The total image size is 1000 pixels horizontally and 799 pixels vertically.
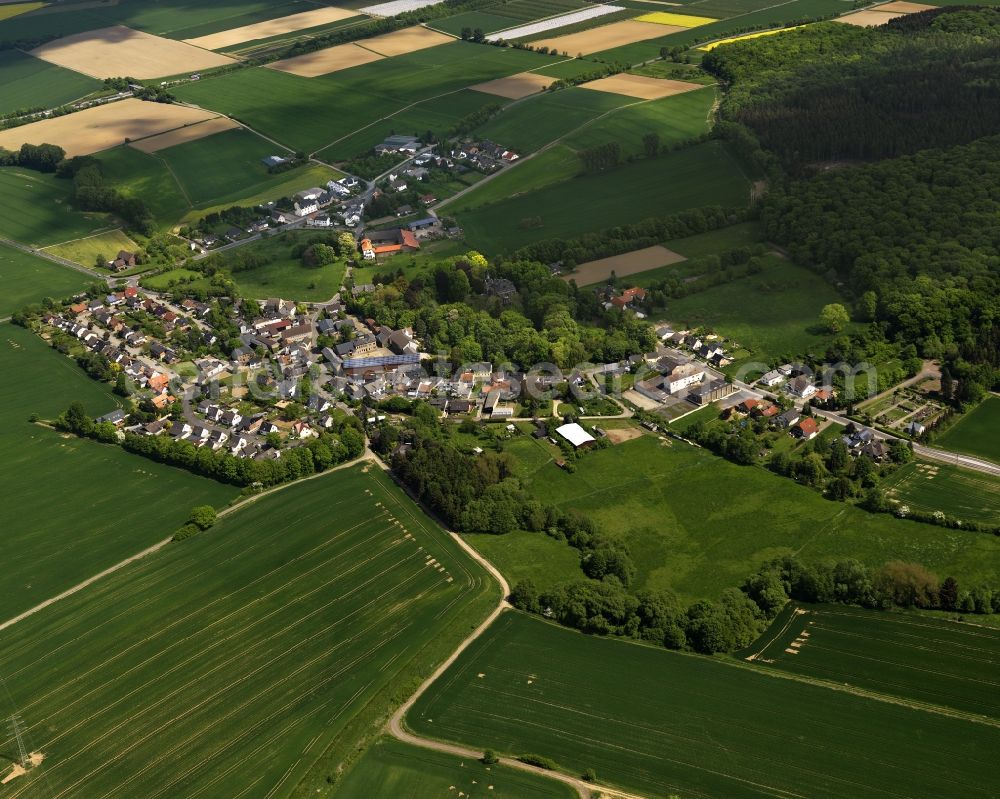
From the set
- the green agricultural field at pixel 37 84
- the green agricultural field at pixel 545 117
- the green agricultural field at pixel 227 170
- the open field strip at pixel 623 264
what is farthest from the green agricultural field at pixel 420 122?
the green agricultural field at pixel 37 84

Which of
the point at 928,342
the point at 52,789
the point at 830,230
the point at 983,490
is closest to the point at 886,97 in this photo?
the point at 830,230

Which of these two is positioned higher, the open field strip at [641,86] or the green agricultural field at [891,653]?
the open field strip at [641,86]

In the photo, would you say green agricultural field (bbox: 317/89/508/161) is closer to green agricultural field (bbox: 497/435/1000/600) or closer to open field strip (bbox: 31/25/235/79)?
open field strip (bbox: 31/25/235/79)

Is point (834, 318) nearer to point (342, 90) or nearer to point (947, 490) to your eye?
point (947, 490)

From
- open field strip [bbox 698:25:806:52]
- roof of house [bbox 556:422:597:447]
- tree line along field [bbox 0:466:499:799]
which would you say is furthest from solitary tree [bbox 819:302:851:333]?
open field strip [bbox 698:25:806:52]

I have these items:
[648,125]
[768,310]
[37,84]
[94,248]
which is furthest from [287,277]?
[37,84]

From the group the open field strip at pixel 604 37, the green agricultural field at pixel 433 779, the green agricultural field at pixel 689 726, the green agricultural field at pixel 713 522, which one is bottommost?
the green agricultural field at pixel 433 779

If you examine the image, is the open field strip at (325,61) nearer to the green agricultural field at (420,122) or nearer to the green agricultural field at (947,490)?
the green agricultural field at (420,122)
